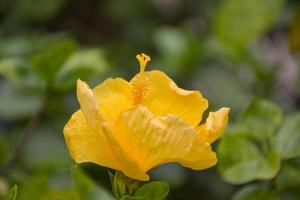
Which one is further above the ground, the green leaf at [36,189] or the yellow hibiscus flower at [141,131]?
the yellow hibiscus flower at [141,131]

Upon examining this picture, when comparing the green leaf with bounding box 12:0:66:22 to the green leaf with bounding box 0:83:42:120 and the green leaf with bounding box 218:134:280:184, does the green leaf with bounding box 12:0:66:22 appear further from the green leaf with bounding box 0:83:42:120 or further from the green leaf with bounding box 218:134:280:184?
the green leaf with bounding box 218:134:280:184

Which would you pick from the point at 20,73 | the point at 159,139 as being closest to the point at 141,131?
the point at 159,139

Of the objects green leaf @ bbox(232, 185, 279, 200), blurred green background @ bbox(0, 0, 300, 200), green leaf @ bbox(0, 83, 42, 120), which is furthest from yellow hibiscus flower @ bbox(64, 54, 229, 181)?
green leaf @ bbox(0, 83, 42, 120)

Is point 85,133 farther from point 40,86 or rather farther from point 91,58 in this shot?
point 91,58

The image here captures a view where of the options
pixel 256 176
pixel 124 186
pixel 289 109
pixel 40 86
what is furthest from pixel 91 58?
pixel 124 186

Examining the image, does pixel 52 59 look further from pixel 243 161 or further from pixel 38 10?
pixel 38 10

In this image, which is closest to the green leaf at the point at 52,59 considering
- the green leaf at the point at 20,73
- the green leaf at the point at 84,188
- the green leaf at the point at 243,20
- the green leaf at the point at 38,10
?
the green leaf at the point at 20,73

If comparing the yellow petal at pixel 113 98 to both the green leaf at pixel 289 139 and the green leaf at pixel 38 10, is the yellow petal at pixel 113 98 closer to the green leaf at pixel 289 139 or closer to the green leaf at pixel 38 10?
the green leaf at pixel 289 139
